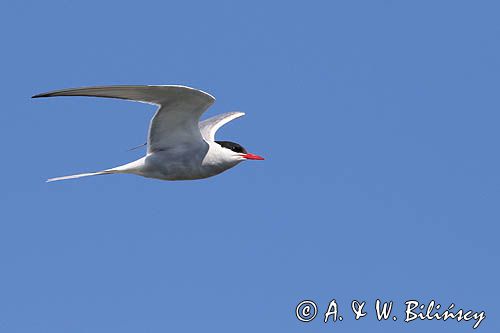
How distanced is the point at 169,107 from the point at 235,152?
4.30 feet

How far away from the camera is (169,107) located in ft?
32.7

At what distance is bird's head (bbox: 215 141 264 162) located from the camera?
10.8 m

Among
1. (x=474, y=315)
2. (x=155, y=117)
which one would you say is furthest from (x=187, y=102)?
(x=474, y=315)

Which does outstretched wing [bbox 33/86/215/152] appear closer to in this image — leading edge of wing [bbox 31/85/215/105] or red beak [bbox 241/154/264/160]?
leading edge of wing [bbox 31/85/215/105]

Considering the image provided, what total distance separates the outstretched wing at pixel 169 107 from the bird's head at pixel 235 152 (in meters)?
0.35

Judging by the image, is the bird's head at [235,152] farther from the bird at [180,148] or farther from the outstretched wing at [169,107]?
the outstretched wing at [169,107]

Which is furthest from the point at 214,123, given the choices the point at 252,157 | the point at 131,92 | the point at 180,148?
the point at 131,92

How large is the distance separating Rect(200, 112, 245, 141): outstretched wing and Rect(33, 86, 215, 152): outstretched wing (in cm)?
135

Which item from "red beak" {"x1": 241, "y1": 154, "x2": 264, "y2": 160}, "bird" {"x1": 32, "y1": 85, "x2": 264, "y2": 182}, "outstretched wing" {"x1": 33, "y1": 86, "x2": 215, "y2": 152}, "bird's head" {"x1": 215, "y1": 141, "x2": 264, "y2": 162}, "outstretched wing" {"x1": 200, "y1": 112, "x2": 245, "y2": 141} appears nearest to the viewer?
"outstretched wing" {"x1": 33, "y1": 86, "x2": 215, "y2": 152}

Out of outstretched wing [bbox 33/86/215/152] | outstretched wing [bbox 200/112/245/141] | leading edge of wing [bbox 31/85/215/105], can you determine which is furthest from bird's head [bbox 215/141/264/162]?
leading edge of wing [bbox 31/85/215/105]

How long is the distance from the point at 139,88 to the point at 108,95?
0.35 metres

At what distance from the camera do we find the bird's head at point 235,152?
423 inches

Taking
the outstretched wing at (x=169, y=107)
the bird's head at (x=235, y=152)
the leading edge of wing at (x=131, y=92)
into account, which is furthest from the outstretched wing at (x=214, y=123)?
the leading edge of wing at (x=131, y=92)

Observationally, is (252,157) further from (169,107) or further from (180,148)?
(169,107)
